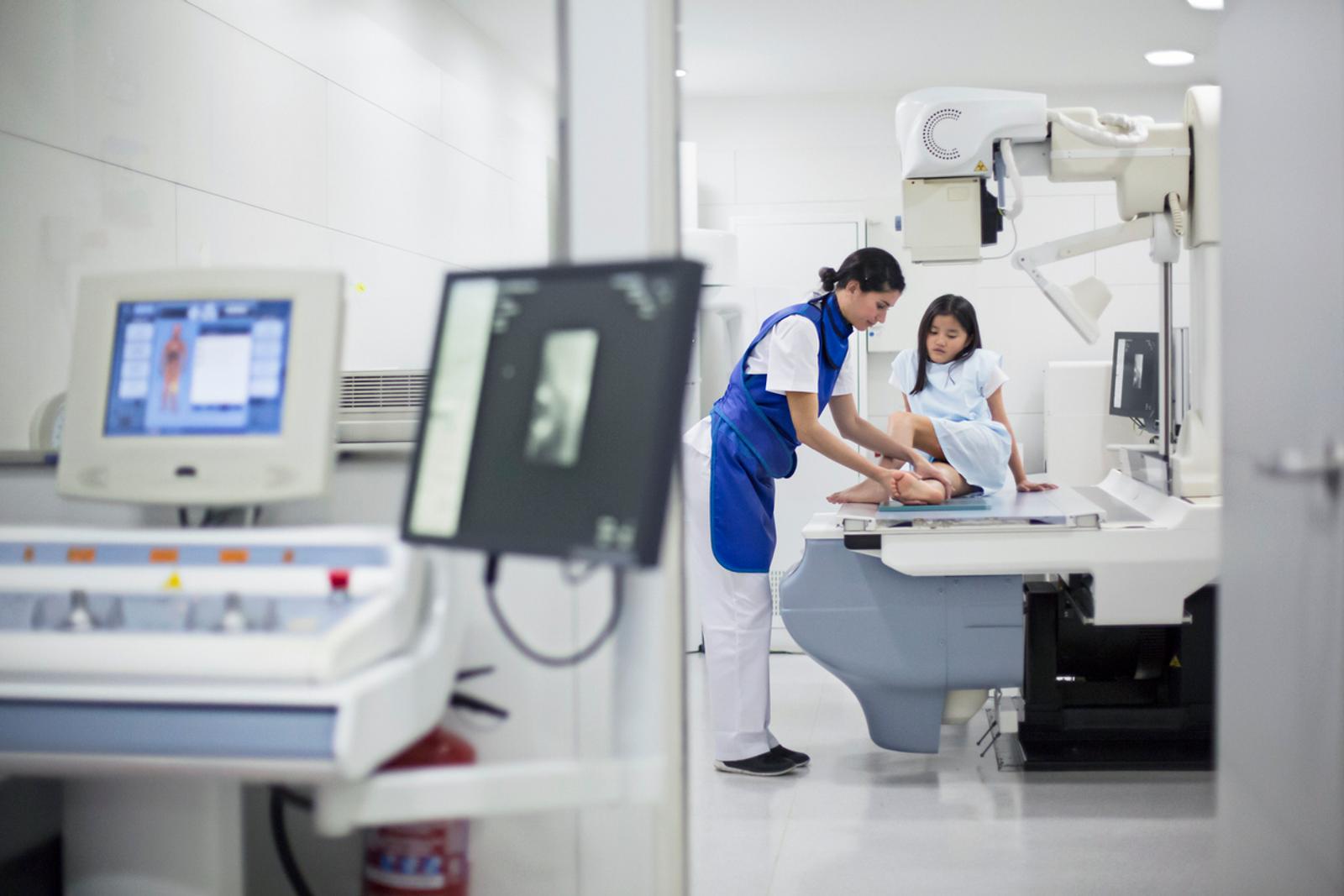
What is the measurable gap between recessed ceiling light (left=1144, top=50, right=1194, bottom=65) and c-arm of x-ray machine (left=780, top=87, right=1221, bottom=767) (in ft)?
8.64

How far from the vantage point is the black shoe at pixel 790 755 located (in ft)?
11.0

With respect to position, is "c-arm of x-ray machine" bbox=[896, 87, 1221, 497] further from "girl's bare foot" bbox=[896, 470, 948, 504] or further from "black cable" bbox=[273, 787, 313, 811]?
"black cable" bbox=[273, 787, 313, 811]

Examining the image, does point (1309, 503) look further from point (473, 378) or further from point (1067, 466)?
point (1067, 466)

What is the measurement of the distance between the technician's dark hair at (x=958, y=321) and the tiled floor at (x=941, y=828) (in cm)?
115

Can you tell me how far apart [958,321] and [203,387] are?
8.69 feet

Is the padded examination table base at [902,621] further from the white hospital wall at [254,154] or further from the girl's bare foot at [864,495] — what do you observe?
the white hospital wall at [254,154]

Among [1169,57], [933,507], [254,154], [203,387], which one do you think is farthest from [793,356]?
[1169,57]

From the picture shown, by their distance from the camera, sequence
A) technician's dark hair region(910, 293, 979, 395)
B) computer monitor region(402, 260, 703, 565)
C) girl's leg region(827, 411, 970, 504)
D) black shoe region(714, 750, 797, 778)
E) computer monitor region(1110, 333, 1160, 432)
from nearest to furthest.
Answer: computer monitor region(402, 260, 703, 565), girl's leg region(827, 411, 970, 504), black shoe region(714, 750, 797, 778), technician's dark hair region(910, 293, 979, 395), computer monitor region(1110, 333, 1160, 432)

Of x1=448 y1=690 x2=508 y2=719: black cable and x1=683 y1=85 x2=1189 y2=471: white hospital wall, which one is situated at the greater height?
x1=683 y1=85 x2=1189 y2=471: white hospital wall

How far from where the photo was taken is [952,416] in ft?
12.5

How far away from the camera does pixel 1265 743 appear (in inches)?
71.8

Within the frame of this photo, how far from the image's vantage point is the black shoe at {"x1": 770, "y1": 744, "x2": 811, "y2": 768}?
334 cm

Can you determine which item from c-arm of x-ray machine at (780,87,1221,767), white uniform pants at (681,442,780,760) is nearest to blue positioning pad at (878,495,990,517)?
c-arm of x-ray machine at (780,87,1221,767)

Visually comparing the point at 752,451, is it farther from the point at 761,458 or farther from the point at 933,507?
the point at 933,507
